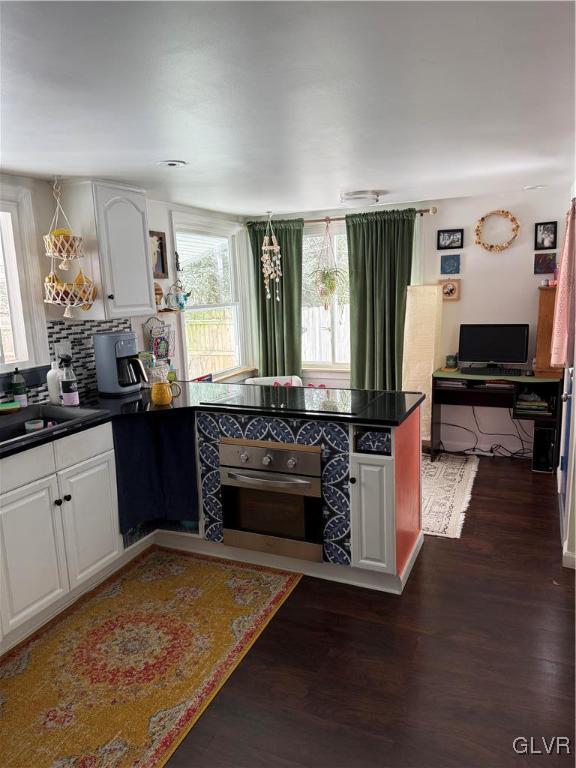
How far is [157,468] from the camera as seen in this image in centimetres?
323

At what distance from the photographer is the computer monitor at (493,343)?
4562 mm

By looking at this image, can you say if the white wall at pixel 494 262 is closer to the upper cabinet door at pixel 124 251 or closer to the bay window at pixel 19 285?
the upper cabinet door at pixel 124 251

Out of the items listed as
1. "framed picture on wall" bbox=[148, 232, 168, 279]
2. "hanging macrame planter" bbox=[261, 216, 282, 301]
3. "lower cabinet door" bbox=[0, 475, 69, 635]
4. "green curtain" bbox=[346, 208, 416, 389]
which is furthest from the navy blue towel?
"green curtain" bbox=[346, 208, 416, 389]

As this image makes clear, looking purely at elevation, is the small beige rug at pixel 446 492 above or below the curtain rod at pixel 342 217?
below

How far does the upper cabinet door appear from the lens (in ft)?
10.7

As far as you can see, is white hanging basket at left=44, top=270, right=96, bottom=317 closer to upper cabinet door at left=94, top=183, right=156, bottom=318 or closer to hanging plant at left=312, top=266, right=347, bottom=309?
upper cabinet door at left=94, top=183, right=156, bottom=318

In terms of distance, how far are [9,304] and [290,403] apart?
1.71 meters

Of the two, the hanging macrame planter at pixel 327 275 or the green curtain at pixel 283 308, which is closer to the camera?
the hanging macrame planter at pixel 327 275

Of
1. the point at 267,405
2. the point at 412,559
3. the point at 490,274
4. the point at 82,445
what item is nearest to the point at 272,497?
the point at 267,405

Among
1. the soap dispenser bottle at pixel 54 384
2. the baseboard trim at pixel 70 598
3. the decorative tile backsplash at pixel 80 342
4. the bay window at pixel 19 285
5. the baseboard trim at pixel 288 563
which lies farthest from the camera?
the decorative tile backsplash at pixel 80 342

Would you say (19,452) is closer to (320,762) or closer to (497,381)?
(320,762)

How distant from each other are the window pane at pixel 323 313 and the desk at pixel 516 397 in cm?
117

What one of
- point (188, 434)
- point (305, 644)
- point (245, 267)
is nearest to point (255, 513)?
point (188, 434)

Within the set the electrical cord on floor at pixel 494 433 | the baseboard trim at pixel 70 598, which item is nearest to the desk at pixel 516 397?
the electrical cord on floor at pixel 494 433
